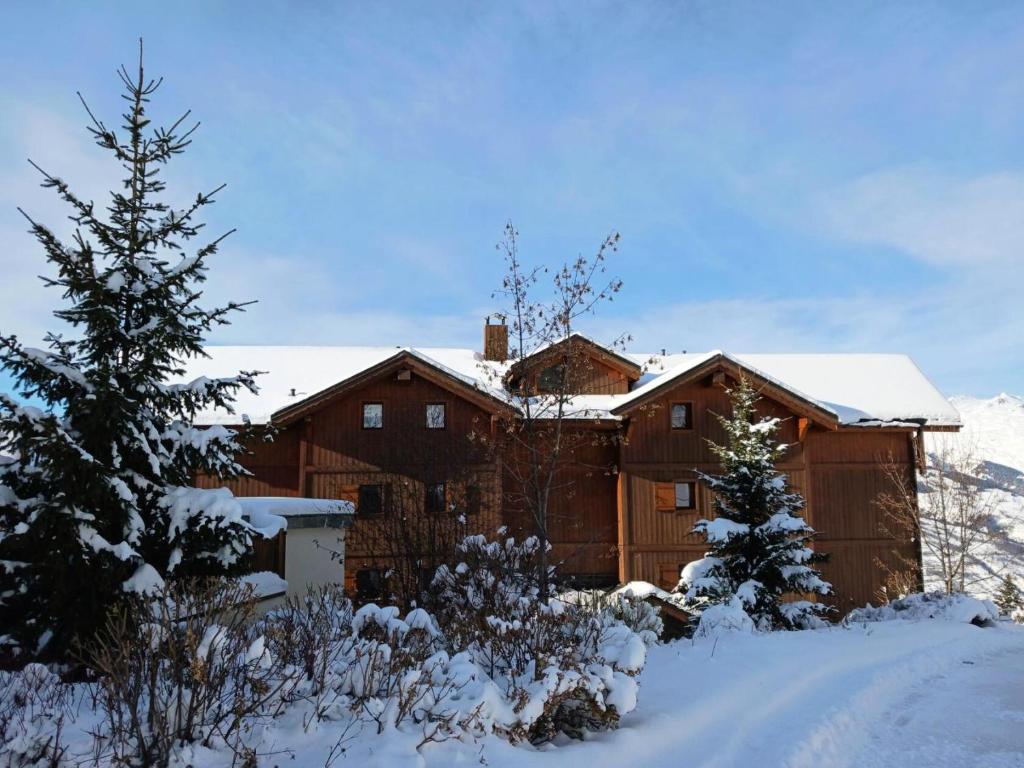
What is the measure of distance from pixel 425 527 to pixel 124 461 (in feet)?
23.5

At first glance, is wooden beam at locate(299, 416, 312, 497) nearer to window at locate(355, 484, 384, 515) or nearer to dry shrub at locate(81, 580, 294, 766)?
window at locate(355, 484, 384, 515)

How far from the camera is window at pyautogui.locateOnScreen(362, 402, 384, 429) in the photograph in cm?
2314

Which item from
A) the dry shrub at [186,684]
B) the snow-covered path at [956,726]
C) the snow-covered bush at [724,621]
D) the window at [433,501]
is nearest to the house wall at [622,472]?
the window at [433,501]

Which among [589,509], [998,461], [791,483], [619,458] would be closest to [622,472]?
[619,458]

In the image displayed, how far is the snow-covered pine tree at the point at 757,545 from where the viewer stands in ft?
52.4

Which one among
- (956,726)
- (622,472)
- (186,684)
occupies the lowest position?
(956,726)

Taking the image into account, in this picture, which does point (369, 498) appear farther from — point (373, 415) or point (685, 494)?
point (685, 494)

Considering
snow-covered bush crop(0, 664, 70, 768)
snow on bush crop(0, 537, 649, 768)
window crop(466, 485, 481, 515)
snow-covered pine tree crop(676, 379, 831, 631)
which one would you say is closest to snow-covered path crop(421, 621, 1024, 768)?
snow on bush crop(0, 537, 649, 768)

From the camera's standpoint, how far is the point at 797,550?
16172 millimetres

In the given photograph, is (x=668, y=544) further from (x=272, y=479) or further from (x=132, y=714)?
(x=132, y=714)

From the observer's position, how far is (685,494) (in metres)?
24.4

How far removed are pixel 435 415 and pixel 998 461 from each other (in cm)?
5183

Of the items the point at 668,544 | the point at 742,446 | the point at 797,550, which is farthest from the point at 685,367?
the point at 797,550

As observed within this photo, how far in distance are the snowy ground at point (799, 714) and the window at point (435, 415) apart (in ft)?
43.4
